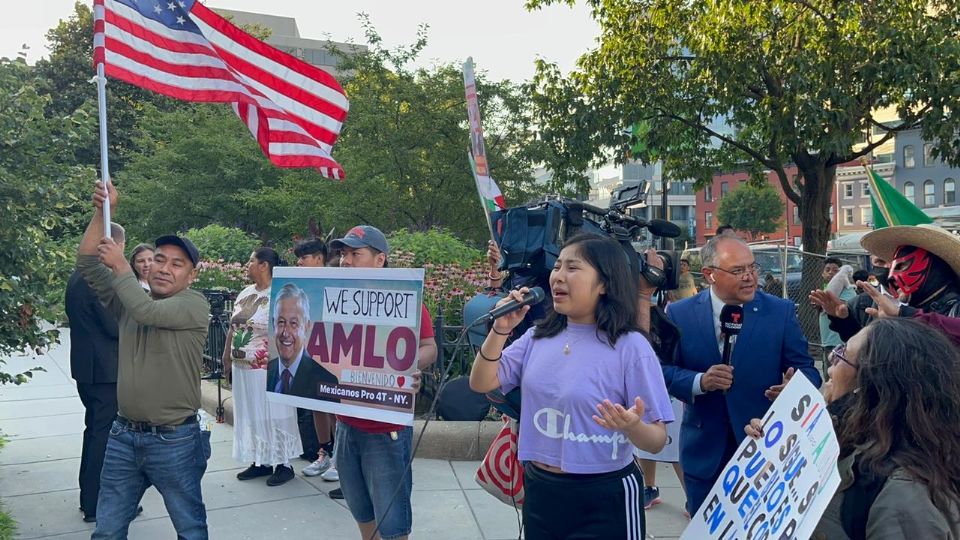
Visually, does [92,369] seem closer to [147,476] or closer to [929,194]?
[147,476]

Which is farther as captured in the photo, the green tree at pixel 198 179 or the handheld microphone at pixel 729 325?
the green tree at pixel 198 179

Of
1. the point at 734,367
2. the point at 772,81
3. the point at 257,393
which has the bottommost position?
the point at 257,393

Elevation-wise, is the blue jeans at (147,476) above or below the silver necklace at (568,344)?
below

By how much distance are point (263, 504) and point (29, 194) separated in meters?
2.64

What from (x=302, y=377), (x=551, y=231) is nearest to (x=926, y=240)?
(x=551, y=231)

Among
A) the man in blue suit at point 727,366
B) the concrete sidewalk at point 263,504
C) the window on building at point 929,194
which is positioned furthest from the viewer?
the window on building at point 929,194

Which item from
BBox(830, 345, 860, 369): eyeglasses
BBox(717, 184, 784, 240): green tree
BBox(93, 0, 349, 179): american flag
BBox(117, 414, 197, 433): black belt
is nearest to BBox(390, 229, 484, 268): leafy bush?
BBox(93, 0, 349, 179): american flag

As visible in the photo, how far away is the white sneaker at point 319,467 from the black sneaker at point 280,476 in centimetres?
14

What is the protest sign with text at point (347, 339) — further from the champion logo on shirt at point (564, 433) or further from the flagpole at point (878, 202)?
the flagpole at point (878, 202)

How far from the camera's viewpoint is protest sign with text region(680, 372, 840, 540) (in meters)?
2.07

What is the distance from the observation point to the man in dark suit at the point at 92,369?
17.6 ft

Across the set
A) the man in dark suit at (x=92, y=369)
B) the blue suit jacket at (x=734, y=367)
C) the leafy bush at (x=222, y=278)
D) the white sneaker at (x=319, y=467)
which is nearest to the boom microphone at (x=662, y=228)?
the blue suit jacket at (x=734, y=367)

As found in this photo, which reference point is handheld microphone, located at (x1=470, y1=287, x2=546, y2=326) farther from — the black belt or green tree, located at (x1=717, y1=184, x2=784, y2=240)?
green tree, located at (x1=717, y1=184, x2=784, y2=240)

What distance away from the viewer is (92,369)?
17.6 feet
